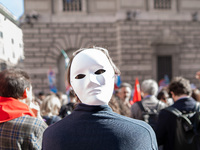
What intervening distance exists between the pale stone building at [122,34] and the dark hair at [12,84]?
10.7 meters

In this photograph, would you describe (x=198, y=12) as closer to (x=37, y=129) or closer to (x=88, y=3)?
(x=88, y=3)

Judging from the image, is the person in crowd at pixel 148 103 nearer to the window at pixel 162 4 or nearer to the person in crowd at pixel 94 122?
the person in crowd at pixel 94 122

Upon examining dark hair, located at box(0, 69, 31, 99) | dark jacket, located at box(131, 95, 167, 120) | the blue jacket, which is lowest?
dark jacket, located at box(131, 95, 167, 120)

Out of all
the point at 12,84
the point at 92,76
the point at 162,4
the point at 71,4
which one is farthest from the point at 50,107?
the point at 162,4

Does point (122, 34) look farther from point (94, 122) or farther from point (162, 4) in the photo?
point (94, 122)

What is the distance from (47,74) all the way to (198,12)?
8.63 m

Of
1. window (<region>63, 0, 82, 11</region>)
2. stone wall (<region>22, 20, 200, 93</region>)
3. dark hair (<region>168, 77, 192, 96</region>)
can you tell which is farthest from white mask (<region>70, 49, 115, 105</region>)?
window (<region>63, 0, 82, 11</region>)

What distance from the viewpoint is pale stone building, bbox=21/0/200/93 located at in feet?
40.5

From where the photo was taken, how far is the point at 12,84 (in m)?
1.71

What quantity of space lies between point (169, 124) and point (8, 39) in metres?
1.79

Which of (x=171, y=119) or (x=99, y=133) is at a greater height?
(x=99, y=133)

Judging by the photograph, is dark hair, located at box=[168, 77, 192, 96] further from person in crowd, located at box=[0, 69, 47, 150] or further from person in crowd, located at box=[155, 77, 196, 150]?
person in crowd, located at box=[0, 69, 47, 150]

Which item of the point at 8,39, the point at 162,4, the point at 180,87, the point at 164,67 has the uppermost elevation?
the point at 162,4

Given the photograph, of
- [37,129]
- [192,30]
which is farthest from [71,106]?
[192,30]
